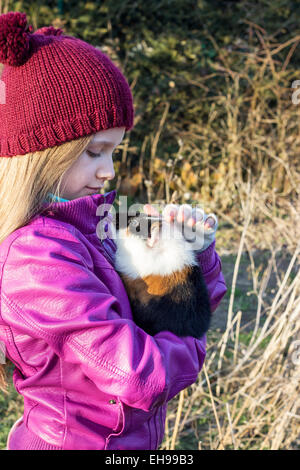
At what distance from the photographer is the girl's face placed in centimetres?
133

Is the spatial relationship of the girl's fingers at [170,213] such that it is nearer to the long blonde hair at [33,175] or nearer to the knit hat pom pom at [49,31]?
the long blonde hair at [33,175]

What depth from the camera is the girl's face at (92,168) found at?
1331 millimetres

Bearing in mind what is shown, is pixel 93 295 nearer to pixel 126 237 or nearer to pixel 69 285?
pixel 69 285

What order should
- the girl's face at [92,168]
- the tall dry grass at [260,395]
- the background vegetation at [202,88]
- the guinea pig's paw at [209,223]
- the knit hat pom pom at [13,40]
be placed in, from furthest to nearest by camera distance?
1. the background vegetation at [202,88]
2. the tall dry grass at [260,395]
3. the guinea pig's paw at [209,223]
4. the girl's face at [92,168]
5. the knit hat pom pom at [13,40]

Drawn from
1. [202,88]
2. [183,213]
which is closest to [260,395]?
[183,213]

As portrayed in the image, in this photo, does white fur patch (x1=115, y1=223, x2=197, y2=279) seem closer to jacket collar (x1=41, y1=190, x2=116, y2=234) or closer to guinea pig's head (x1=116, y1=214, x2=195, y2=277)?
guinea pig's head (x1=116, y1=214, x2=195, y2=277)

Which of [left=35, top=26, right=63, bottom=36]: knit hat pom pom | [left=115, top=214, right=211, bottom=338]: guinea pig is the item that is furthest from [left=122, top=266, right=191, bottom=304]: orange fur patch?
[left=35, top=26, right=63, bottom=36]: knit hat pom pom

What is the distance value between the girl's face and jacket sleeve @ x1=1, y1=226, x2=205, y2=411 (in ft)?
0.76

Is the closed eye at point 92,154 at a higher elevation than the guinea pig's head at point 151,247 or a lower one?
higher

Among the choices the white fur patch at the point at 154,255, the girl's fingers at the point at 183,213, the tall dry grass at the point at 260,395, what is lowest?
the tall dry grass at the point at 260,395

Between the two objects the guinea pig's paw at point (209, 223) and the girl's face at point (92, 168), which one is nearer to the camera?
the girl's face at point (92, 168)

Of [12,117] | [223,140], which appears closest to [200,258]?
[12,117]

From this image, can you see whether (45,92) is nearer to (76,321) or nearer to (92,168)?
(92,168)

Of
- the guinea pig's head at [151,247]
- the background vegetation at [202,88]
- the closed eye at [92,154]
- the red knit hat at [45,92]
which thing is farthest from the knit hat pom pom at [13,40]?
the background vegetation at [202,88]
